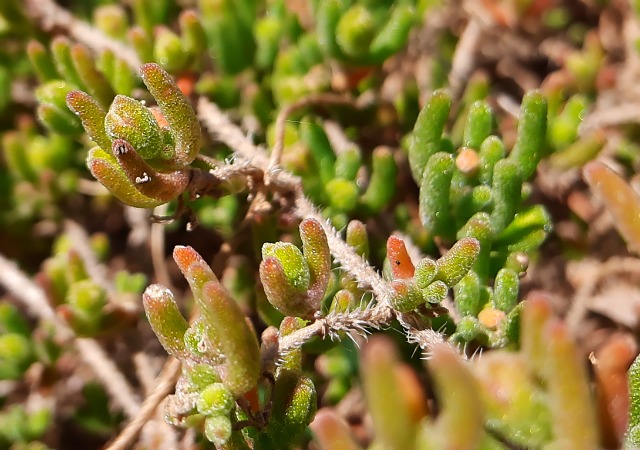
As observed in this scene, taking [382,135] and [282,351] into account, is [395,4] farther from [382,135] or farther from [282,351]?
[282,351]

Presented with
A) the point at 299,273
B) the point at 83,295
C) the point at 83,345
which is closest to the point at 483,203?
the point at 299,273

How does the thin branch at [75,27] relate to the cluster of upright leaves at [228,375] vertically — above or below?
above

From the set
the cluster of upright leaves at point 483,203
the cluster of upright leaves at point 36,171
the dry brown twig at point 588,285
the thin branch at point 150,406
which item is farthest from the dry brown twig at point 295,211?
the dry brown twig at point 588,285

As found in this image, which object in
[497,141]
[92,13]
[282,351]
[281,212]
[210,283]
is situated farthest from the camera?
[92,13]

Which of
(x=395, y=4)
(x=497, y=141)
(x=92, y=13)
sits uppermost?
(x=92, y=13)

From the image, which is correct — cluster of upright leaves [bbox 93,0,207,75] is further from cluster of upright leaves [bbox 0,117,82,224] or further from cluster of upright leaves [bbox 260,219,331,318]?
cluster of upright leaves [bbox 260,219,331,318]

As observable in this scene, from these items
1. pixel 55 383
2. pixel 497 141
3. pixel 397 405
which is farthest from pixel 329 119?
pixel 397 405

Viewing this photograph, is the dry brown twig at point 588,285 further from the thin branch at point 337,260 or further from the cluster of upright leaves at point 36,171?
the cluster of upright leaves at point 36,171
